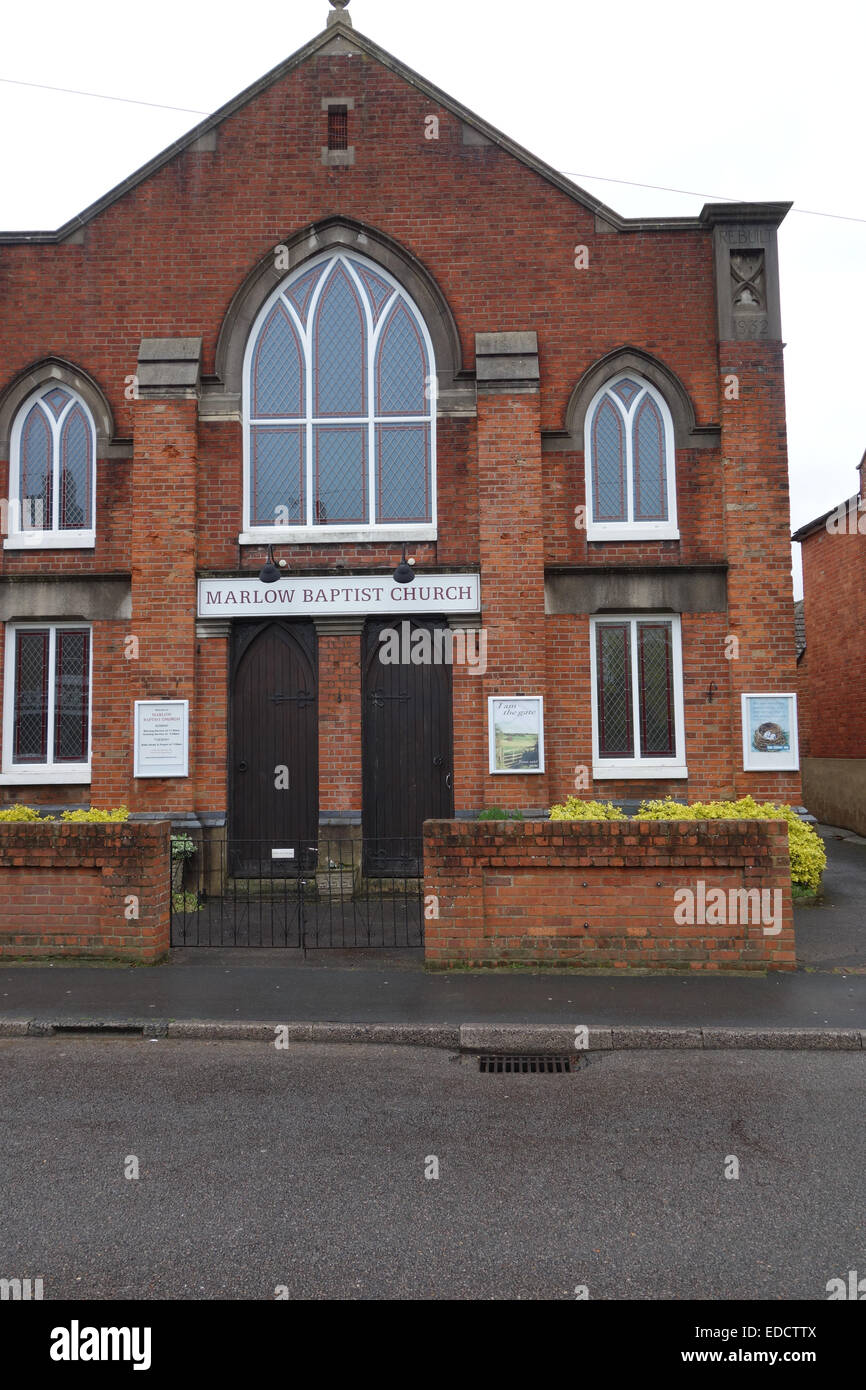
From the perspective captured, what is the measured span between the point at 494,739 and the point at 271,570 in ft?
11.6

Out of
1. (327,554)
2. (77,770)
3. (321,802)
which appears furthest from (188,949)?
(327,554)

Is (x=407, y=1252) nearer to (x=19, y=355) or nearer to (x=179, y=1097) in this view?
(x=179, y=1097)

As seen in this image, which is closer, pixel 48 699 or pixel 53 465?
pixel 48 699

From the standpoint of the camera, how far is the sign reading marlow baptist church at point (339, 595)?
40.6 feet

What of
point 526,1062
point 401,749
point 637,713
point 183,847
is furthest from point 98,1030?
point 637,713

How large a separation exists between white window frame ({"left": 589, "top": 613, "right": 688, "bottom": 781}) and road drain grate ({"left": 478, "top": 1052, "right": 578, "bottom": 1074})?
621 centimetres

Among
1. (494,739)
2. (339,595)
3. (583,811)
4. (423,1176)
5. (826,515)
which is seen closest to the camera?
(423,1176)

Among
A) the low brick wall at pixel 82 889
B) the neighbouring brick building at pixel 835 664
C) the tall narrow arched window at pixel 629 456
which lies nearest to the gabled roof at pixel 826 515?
the neighbouring brick building at pixel 835 664

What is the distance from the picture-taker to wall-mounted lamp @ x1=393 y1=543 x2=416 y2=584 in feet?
40.0

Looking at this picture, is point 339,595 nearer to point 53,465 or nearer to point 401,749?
point 401,749

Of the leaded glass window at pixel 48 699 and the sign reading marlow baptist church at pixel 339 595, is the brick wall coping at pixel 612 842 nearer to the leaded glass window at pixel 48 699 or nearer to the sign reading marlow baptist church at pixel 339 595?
the sign reading marlow baptist church at pixel 339 595

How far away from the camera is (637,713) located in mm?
12547

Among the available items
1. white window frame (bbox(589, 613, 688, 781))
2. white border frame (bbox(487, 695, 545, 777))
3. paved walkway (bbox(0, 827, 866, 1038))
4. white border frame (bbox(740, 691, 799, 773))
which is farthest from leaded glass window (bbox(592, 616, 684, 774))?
paved walkway (bbox(0, 827, 866, 1038))

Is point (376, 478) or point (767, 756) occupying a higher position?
point (376, 478)
